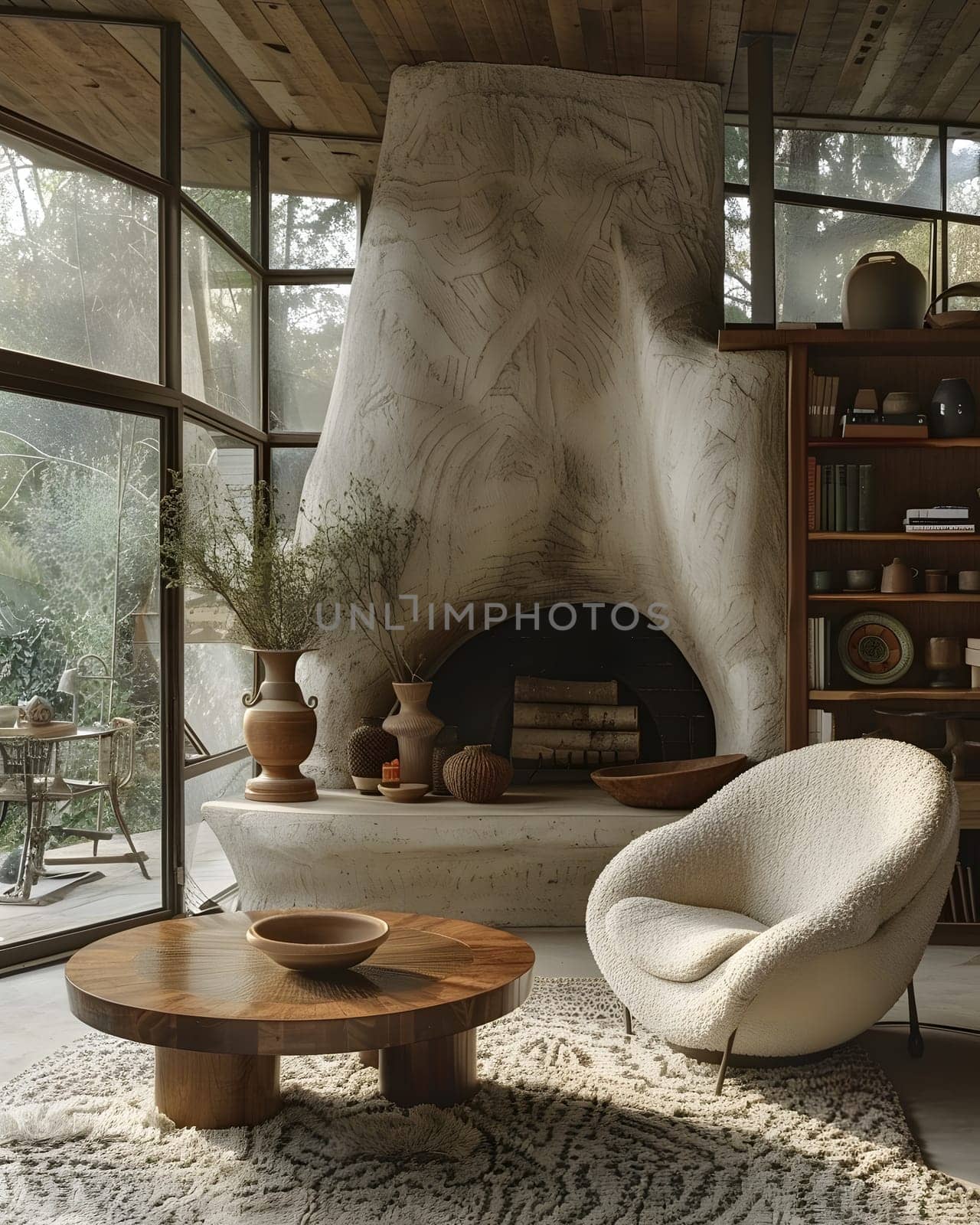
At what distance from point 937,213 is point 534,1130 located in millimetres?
4112

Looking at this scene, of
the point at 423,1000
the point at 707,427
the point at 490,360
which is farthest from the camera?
the point at 490,360

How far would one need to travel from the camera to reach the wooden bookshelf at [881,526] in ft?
13.3

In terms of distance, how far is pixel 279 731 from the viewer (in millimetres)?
4227

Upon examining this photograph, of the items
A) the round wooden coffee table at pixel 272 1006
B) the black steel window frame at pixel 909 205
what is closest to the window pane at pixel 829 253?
the black steel window frame at pixel 909 205

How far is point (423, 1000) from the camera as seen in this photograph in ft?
7.30

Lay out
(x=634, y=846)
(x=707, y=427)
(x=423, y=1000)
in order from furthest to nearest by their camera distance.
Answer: (x=707, y=427) → (x=634, y=846) → (x=423, y=1000)

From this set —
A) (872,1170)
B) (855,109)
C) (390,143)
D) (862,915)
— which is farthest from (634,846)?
(855,109)

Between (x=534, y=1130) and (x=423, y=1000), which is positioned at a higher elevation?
(x=423, y=1000)

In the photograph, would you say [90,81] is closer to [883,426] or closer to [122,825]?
[122,825]

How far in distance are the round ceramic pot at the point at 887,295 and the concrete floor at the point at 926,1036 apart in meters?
2.24

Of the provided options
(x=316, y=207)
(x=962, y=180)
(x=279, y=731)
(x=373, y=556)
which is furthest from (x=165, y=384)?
(x=962, y=180)

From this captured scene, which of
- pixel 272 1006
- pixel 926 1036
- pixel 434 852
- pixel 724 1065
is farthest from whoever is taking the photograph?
pixel 434 852

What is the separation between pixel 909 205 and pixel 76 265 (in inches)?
133

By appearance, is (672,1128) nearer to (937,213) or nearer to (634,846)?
(634,846)
